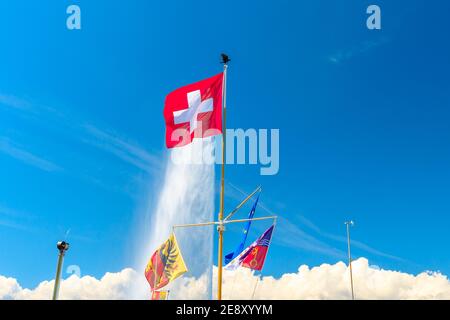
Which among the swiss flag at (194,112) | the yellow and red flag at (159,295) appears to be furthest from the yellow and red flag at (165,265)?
the swiss flag at (194,112)

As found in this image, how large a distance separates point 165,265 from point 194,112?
9.65 meters

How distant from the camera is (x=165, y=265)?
26359 millimetres

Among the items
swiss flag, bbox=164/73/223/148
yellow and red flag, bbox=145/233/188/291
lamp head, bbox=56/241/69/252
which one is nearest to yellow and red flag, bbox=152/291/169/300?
yellow and red flag, bbox=145/233/188/291

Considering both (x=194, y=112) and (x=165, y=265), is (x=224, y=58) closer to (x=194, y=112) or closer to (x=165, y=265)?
(x=194, y=112)

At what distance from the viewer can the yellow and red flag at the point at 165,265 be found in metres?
25.5

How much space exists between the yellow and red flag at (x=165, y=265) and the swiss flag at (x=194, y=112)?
6.39 m

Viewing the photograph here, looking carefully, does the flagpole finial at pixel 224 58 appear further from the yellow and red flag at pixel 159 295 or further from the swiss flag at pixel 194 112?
the yellow and red flag at pixel 159 295

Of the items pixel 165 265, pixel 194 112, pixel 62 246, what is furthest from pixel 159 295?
pixel 194 112

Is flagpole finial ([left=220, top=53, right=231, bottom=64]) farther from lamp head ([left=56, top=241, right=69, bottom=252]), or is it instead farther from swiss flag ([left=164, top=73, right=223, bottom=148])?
lamp head ([left=56, top=241, right=69, bottom=252])

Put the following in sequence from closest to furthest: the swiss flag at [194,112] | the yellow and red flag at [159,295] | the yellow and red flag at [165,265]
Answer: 1. the yellow and red flag at [165,265]
2. the yellow and red flag at [159,295]
3. the swiss flag at [194,112]
